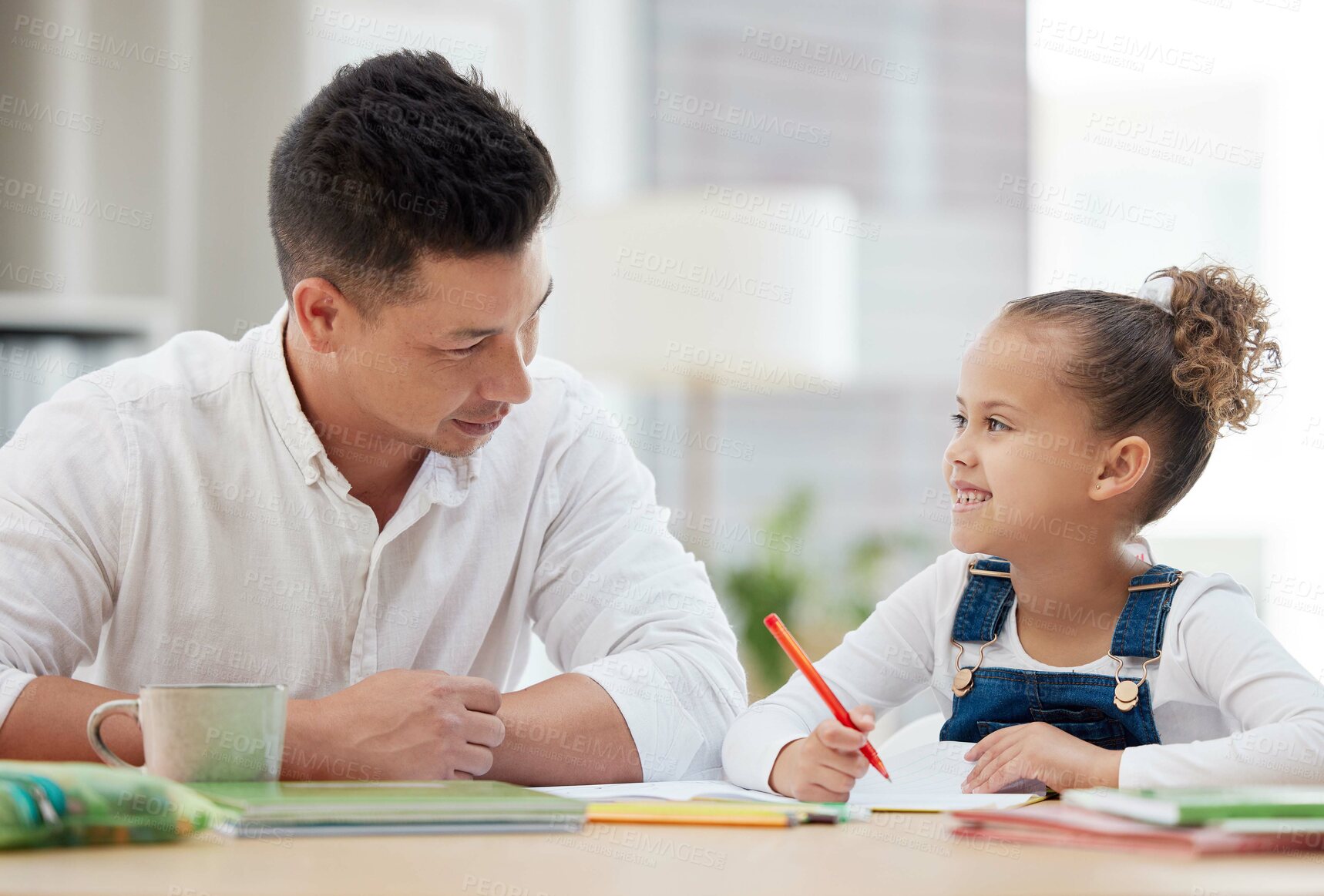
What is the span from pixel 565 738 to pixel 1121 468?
59cm

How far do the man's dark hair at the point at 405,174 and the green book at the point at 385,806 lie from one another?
643 mm

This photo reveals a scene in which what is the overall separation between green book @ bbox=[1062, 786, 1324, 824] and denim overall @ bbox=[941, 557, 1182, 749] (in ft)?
1.32

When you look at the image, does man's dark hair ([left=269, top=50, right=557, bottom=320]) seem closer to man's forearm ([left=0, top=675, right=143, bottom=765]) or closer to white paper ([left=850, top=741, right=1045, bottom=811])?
man's forearm ([left=0, top=675, right=143, bottom=765])

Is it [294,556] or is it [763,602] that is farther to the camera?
[763,602]

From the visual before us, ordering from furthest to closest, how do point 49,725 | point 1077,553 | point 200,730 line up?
point 1077,553 → point 49,725 → point 200,730

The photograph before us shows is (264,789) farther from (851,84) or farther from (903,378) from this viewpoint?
(851,84)

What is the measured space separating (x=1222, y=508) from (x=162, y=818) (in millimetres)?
2884

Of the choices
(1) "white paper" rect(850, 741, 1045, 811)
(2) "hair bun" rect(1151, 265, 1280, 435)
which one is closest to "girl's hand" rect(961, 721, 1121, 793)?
(1) "white paper" rect(850, 741, 1045, 811)

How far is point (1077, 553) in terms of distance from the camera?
123 cm

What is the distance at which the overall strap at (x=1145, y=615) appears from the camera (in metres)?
1.14

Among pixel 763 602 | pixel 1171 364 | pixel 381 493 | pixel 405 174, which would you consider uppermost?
pixel 405 174

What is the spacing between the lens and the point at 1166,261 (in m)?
3.23

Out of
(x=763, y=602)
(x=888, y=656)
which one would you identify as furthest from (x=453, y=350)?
(x=763, y=602)

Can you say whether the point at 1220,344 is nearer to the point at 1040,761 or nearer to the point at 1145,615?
the point at 1145,615
